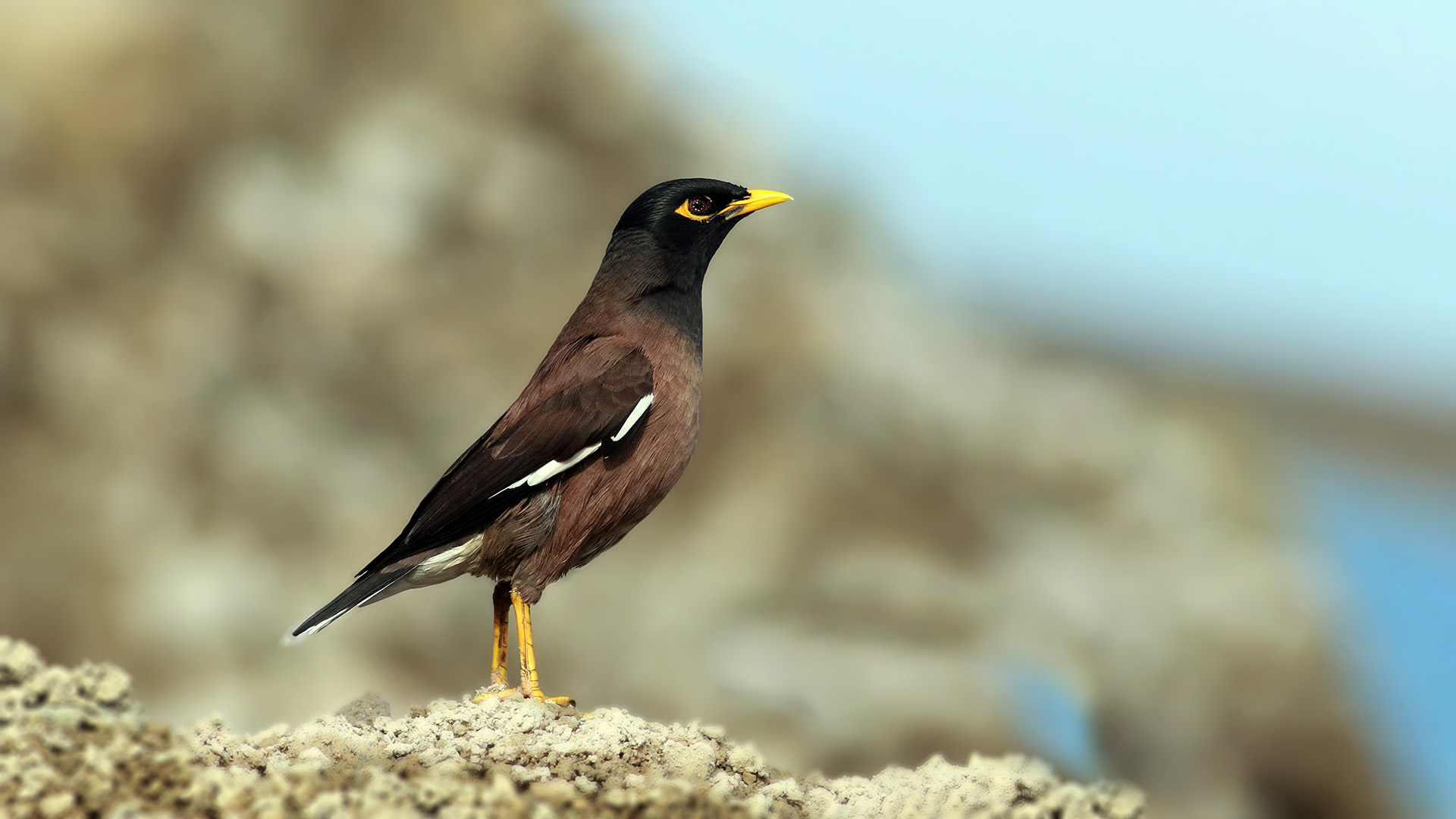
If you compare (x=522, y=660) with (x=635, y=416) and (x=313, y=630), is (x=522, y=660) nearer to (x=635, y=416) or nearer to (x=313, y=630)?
(x=313, y=630)

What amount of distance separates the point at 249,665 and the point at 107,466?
12.7 ft

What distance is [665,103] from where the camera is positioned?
23.2 meters

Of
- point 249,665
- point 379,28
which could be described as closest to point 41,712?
point 249,665

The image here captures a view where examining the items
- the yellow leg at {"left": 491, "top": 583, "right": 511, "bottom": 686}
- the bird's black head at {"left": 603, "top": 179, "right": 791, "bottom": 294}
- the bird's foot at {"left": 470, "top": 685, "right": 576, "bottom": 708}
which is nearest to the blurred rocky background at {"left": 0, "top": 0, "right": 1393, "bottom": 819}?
the yellow leg at {"left": 491, "top": 583, "right": 511, "bottom": 686}

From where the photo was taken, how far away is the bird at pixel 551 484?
6.35m

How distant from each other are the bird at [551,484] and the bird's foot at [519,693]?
1 centimetres

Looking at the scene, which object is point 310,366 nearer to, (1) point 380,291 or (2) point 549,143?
(1) point 380,291

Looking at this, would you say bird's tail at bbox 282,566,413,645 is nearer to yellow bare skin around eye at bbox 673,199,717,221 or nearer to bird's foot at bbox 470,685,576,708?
bird's foot at bbox 470,685,576,708

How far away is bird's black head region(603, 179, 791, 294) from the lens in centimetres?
700

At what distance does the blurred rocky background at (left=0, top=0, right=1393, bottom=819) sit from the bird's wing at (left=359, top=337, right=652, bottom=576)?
1105 cm

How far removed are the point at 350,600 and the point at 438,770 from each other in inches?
54.9

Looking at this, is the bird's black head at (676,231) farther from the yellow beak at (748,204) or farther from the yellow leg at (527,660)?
the yellow leg at (527,660)

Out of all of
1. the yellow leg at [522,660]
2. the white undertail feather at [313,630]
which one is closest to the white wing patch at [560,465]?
the yellow leg at [522,660]

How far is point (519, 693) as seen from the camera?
20.4ft
